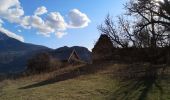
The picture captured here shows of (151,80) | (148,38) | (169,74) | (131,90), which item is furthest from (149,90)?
(148,38)

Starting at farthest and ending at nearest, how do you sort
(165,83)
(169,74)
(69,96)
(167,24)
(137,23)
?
1. (137,23)
2. (167,24)
3. (169,74)
4. (165,83)
5. (69,96)

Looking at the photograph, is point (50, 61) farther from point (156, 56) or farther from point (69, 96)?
point (69, 96)

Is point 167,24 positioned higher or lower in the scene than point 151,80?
higher

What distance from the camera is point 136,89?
2427 centimetres

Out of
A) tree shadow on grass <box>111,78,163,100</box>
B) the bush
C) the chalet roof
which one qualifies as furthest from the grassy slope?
the chalet roof

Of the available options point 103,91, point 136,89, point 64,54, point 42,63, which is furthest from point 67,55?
point 136,89

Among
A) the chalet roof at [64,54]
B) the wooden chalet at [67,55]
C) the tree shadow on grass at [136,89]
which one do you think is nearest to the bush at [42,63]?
the wooden chalet at [67,55]

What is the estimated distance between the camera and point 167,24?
1458 inches

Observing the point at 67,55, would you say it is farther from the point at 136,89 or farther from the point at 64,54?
the point at 136,89

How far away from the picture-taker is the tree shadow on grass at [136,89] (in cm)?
2194

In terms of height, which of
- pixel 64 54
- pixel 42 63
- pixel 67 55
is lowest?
pixel 42 63

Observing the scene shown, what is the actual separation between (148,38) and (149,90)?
60.3 feet

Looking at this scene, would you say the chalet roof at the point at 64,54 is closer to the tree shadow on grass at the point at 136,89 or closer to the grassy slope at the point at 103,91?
the grassy slope at the point at 103,91

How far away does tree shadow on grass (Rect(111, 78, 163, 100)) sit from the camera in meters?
21.9
